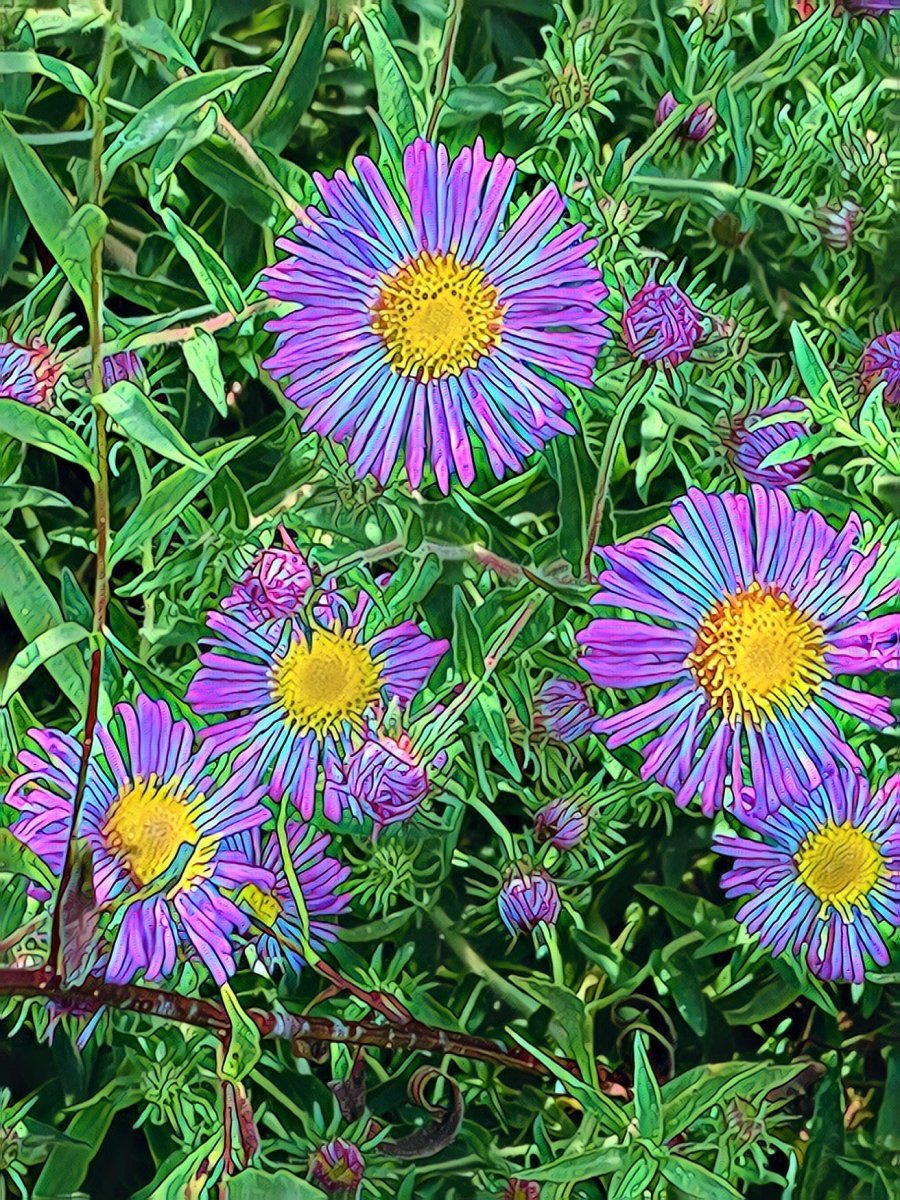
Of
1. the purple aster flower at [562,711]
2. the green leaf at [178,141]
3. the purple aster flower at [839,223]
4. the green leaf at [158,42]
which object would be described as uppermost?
the purple aster flower at [839,223]

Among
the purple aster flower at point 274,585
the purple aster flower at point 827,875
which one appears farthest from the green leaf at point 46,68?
the purple aster flower at point 827,875

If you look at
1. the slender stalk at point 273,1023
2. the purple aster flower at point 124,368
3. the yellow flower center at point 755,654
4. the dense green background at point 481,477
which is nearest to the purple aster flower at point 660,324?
the dense green background at point 481,477

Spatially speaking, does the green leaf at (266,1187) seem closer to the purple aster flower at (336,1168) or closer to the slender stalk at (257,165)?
the purple aster flower at (336,1168)

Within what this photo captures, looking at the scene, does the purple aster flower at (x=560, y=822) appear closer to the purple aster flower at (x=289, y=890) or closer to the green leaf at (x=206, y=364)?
the purple aster flower at (x=289, y=890)

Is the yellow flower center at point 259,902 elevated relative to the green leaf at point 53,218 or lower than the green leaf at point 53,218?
lower

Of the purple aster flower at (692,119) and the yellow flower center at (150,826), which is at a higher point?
the purple aster flower at (692,119)

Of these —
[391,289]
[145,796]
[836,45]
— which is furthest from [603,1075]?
[836,45]
